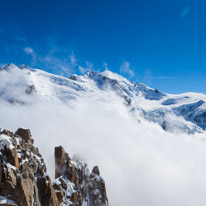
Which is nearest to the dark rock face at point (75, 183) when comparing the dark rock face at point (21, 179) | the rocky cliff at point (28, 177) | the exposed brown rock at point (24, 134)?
the rocky cliff at point (28, 177)

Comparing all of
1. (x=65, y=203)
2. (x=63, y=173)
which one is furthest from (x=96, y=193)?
(x=65, y=203)

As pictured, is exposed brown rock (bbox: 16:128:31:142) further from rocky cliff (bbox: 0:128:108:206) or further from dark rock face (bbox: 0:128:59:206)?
dark rock face (bbox: 0:128:59:206)

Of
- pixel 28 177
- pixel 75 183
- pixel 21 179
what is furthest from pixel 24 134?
pixel 21 179

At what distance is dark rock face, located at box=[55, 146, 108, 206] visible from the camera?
2154 inches

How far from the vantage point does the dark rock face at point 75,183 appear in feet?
180

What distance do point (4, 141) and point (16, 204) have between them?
32.4 feet

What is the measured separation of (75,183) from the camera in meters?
63.7

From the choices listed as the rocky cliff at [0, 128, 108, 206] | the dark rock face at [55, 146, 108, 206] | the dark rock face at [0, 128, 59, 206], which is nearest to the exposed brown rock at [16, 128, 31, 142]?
the rocky cliff at [0, 128, 108, 206]

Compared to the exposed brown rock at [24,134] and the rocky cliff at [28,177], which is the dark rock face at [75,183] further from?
the exposed brown rock at [24,134]

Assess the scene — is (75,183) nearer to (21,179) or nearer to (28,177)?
(28,177)

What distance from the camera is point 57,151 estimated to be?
66875 millimetres

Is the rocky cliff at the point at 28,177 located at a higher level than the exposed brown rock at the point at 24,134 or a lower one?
lower

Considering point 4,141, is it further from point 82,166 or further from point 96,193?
point 96,193

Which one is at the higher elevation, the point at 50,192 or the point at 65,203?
the point at 50,192
